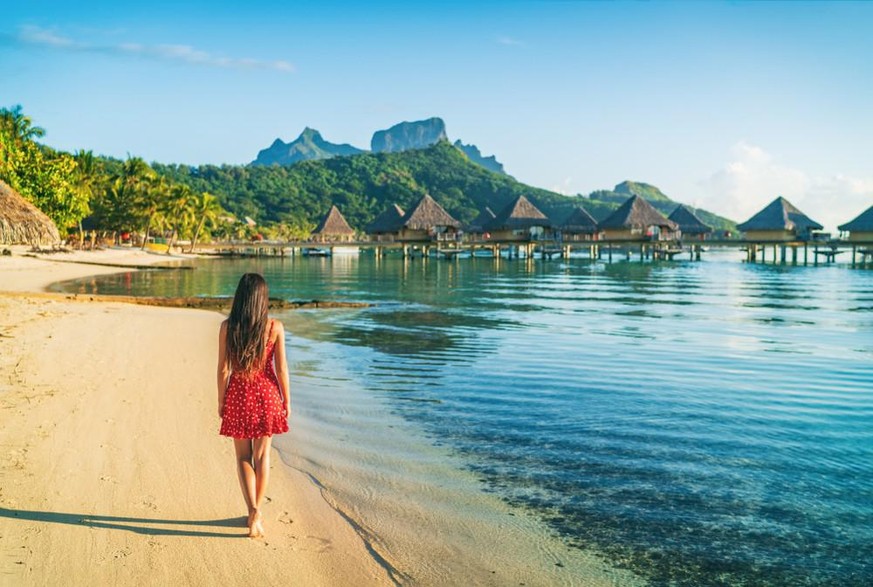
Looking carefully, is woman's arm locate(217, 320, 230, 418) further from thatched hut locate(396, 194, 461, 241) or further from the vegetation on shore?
thatched hut locate(396, 194, 461, 241)

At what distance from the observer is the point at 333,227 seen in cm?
8356

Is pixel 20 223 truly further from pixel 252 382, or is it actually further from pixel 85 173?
pixel 85 173

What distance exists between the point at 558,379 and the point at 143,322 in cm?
973

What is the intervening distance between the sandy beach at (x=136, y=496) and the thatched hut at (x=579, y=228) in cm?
6339

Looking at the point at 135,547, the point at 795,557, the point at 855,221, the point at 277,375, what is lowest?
the point at 795,557

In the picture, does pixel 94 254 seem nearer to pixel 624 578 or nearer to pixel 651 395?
pixel 651 395

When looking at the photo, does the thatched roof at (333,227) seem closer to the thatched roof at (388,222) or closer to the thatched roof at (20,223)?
the thatched roof at (388,222)

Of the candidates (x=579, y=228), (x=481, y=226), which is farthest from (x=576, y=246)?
(x=481, y=226)

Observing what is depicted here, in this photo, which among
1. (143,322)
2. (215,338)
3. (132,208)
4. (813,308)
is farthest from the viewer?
(132,208)

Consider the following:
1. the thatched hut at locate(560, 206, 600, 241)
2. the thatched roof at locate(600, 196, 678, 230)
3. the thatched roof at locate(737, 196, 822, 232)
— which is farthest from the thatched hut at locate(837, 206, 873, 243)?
the thatched hut at locate(560, 206, 600, 241)

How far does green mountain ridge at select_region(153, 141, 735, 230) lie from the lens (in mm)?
112625

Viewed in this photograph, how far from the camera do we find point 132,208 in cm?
5941

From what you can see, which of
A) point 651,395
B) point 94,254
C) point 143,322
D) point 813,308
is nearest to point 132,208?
point 94,254

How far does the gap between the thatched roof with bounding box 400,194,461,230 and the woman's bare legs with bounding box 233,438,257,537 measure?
64.3m
